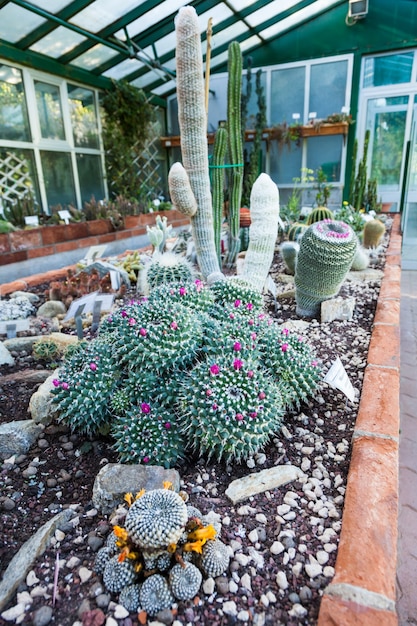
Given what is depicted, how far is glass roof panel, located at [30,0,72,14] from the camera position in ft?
16.1

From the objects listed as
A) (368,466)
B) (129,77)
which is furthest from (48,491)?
(129,77)

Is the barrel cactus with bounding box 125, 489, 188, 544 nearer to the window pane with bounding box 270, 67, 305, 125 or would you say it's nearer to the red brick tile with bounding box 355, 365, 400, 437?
the red brick tile with bounding box 355, 365, 400, 437

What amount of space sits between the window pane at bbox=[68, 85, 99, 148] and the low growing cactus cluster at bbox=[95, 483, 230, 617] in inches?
278

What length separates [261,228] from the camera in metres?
2.49

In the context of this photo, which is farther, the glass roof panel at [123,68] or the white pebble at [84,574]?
the glass roof panel at [123,68]

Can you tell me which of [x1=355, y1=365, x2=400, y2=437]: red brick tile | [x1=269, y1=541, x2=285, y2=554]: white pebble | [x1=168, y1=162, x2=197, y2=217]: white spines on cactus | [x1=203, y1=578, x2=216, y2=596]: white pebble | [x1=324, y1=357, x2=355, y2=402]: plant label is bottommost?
[x1=269, y1=541, x2=285, y2=554]: white pebble

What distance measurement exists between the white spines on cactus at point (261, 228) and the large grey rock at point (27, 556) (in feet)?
5.38

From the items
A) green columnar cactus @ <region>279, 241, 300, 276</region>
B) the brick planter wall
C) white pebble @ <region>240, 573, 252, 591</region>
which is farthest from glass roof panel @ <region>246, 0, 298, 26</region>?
white pebble @ <region>240, 573, 252, 591</region>

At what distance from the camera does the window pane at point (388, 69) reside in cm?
800

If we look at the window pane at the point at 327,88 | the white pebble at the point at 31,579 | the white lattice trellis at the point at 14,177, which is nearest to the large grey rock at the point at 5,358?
the white pebble at the point at 31,579

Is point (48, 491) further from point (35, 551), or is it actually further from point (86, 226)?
point (86, 226)

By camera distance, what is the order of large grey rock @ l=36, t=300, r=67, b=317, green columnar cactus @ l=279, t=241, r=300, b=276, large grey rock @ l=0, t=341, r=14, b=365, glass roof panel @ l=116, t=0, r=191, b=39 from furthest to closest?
glass roof panel @ l=116, t=0, r=191, b=39
green columnar cactus @ l=279, t=241, r=300, b=276
large grey rock @ l=36, t=300, r=67, b=317
large grey rock @ l=0, t=341, r=14, b=365

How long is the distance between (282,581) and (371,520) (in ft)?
0.90

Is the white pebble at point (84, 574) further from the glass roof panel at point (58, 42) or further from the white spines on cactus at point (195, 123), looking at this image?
the glass roof panel at point (58, 42)
